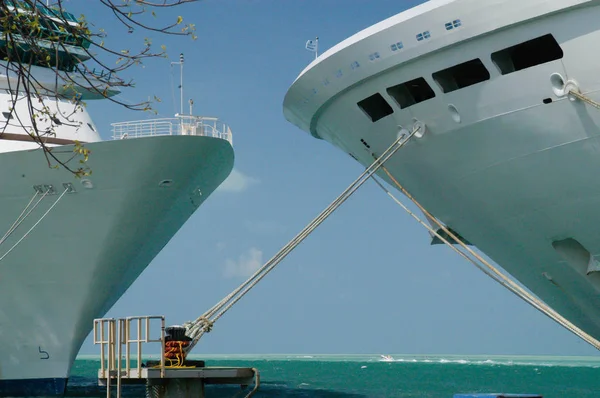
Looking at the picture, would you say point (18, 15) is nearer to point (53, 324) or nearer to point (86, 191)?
point (86, 191)

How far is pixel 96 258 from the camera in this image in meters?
24.6

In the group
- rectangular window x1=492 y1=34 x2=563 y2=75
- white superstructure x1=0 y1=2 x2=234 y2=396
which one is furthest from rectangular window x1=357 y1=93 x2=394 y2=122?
white superstructure x1=0 y1=2 x2=234 y2=396

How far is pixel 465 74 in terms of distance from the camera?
1477cm

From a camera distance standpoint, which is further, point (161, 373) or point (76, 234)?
point (76, 234)

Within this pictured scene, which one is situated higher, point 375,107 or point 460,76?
point 375,107

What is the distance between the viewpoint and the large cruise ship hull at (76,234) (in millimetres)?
23266

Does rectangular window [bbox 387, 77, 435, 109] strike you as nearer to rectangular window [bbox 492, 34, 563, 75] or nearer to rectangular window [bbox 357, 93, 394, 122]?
rectangular window [bbox 357, 93, 394, 122]

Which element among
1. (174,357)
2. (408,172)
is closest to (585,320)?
(408,172)

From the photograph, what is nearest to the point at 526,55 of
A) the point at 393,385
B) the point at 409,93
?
the point at 409,93

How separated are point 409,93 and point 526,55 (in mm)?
2310

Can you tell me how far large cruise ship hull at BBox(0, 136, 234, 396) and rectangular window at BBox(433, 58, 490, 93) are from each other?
33.9 feet

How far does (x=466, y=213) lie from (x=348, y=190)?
7.37 ft

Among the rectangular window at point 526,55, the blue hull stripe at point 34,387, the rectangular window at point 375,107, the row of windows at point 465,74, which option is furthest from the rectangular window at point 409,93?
the blue hull stripe at point 34,387

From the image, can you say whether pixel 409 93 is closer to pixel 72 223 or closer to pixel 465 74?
pixel 465 74
